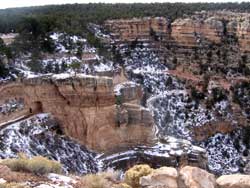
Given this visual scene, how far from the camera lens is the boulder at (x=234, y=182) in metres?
9.59

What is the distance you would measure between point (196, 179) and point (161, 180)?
629 millimetres

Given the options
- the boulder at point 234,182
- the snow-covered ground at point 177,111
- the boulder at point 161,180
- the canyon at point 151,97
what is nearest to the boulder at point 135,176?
the boulder at point 161,180

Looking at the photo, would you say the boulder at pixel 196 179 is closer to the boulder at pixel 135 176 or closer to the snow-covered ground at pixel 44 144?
the boulder at pixel 135 176

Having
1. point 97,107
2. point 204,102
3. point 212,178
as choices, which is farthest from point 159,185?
point 204,102

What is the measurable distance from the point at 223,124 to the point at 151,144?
17.6 metres

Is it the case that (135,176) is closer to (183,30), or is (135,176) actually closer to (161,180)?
(161,180)

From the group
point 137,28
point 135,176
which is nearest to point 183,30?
point 137,28

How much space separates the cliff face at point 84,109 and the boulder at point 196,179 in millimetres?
18710

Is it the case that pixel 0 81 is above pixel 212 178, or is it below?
below

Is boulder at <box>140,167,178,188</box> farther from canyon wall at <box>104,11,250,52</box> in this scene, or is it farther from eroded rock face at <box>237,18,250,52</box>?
eroded rock face at <box>237,18,250,52</box>

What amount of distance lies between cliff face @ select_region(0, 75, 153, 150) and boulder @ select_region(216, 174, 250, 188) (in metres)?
18.7

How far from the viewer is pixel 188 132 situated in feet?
144

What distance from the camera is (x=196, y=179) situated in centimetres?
965

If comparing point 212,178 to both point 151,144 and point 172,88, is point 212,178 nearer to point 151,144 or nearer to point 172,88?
point 151,144
